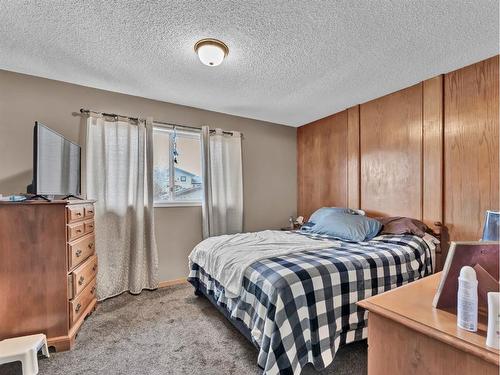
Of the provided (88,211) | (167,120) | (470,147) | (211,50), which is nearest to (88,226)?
(88,211)

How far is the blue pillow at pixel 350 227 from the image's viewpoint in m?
2.48

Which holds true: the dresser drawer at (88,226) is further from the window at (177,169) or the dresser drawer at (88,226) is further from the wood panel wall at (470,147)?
the wood panel wall at (470,147)

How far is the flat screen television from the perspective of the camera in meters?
1.77

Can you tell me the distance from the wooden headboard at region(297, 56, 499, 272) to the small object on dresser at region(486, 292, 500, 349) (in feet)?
6.83

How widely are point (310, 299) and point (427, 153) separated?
208cm

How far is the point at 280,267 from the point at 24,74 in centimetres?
299

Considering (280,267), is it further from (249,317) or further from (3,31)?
(3,31)

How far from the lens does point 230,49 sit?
6.59ft

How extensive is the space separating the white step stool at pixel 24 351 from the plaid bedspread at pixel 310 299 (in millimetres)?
1226

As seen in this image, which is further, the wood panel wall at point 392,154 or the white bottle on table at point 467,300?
the wood panel wall at point 392,154

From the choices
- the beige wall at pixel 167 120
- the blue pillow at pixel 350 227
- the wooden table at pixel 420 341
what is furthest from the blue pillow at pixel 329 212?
the wooden table at pixel 420 341

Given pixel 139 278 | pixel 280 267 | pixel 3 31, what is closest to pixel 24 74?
pixel 3 31

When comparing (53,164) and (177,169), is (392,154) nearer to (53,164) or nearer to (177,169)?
(177,169)

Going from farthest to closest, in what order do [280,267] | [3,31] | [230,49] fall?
[230,49] → [3,31] → [280,267]
